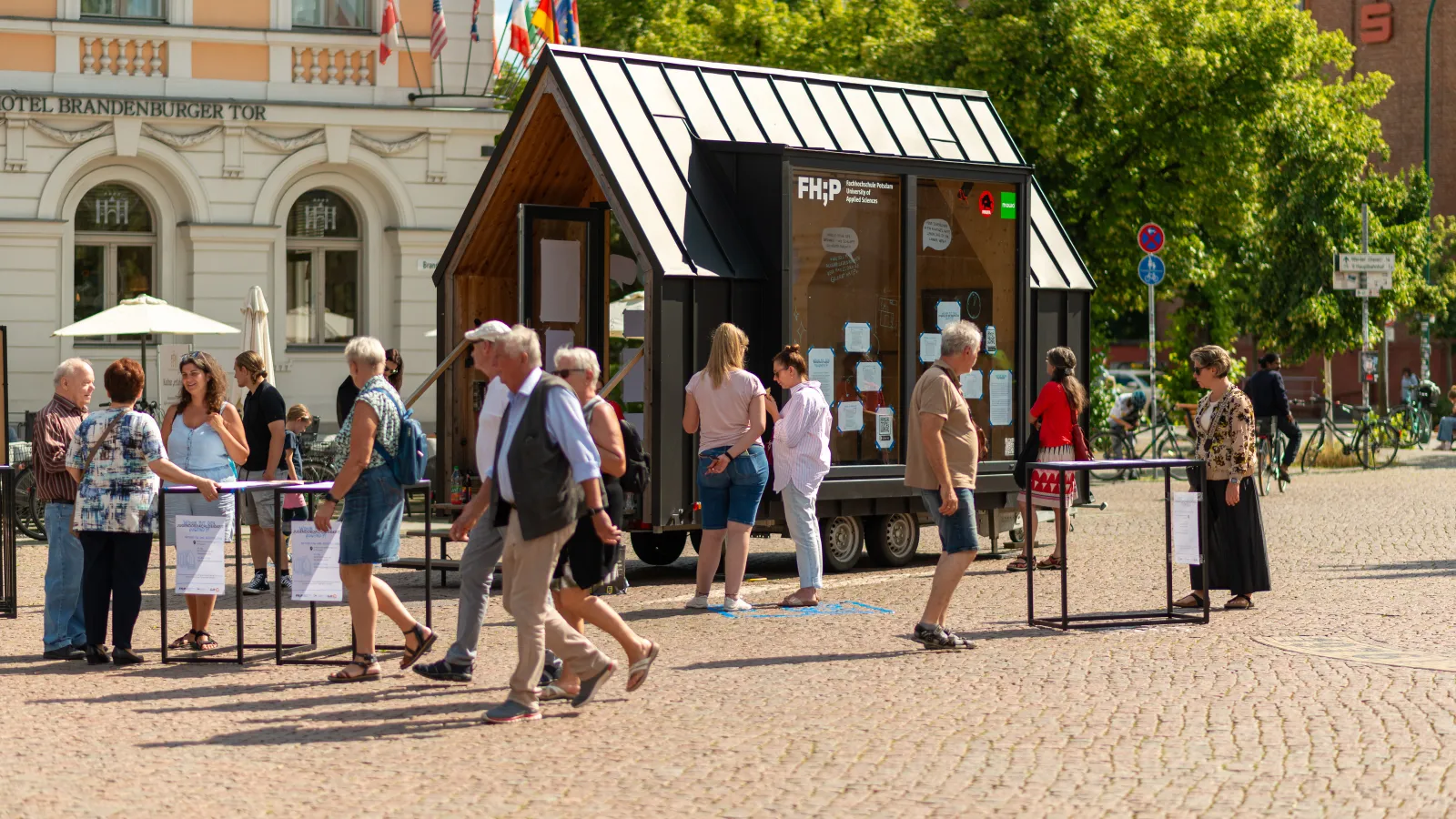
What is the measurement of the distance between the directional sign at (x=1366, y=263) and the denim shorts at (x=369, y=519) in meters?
21.8

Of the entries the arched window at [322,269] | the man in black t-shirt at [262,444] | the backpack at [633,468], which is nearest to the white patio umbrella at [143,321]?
the arched window at [322,269]

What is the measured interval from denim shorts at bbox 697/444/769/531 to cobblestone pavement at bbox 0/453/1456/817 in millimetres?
630

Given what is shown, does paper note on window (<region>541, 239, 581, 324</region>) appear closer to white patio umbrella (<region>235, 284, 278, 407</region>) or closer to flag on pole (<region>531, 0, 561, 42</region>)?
white patio umbrella (<region>235, 284, 278, 407</region>)

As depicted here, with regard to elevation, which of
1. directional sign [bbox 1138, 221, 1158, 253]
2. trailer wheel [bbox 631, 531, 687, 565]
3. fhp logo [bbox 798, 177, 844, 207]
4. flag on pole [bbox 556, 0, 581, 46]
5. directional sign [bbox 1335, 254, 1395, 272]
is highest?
flag on pole [bbox 556, 0, 581, 46]

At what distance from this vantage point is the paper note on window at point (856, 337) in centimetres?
1379

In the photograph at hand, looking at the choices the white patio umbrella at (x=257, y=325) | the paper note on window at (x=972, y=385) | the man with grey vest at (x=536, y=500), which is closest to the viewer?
the man with grey vest at (x=536, y=500)

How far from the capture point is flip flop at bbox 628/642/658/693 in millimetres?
8469

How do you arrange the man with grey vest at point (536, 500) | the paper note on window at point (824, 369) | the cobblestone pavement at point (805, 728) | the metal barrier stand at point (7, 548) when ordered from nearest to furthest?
the cobblestone pavement at point (805, 728), the man with grey vest at point (536, 500), the metal barrier stand at point (7, 548), the paper note on window at point (824, 369)

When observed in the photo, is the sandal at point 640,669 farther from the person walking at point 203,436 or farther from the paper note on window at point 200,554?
the person walking at point 203,436

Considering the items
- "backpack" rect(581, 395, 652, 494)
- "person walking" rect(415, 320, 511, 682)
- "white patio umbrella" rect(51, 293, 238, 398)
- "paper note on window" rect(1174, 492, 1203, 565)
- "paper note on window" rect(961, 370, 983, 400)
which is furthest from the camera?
"white patio umbrella" rect(51, 293, 238, 398)

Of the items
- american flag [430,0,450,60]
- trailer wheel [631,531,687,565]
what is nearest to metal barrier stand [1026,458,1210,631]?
trailer wheel [631,531,687,565]

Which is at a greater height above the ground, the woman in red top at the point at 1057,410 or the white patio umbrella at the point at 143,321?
the white patio umbrella at the point at 143,321

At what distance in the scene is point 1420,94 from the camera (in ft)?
182

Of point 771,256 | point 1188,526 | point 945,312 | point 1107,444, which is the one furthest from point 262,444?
point 1107,444
